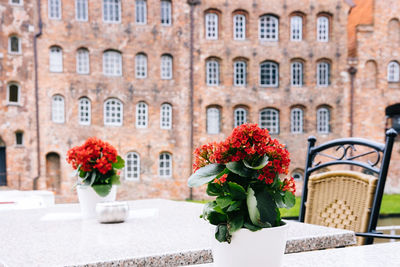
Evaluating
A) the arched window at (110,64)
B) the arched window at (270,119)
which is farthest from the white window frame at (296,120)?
the arched window at (110,64)

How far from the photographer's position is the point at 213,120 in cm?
1952

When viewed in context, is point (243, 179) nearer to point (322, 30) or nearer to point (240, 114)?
point (240, 114)

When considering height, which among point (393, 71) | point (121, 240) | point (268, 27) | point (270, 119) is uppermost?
point (268, 27)

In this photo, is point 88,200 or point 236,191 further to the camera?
point 88,200

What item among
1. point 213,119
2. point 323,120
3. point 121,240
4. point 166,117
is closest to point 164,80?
point 166,117

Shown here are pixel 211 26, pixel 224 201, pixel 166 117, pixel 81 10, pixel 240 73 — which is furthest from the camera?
pixel 240 73

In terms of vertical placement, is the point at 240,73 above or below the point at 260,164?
above

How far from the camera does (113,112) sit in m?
18.5

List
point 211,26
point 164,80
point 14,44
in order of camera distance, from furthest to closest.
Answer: point 211,26, point 164,80, point 14,44

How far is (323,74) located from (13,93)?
14.3 m

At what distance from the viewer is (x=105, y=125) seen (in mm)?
18359

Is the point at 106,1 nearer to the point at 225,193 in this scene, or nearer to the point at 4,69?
the point at 4,69

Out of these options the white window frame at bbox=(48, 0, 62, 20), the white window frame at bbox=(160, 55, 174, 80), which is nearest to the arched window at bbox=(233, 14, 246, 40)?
the white window frame at bbox=(160, 55, 174, 80)

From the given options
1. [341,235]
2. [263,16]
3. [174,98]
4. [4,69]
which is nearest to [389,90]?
[263,16]
